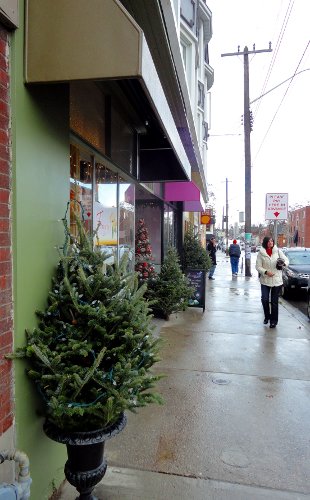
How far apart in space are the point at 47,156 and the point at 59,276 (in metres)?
0.84

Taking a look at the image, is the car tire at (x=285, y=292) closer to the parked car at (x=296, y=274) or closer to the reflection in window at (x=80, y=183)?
the parked car at (x=296, y=274)

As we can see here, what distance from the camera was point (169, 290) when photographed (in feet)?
24.4

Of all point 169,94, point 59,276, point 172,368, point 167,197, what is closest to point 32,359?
point 59,276

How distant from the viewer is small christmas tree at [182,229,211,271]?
42.6ft

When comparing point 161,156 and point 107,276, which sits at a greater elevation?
point 161,156

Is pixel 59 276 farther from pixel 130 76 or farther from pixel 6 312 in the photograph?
pixel 130 76

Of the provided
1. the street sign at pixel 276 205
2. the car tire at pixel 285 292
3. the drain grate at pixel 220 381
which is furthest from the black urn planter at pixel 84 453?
the street sign at pixel 276 205

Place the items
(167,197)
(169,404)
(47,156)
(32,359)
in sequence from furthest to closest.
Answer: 1. (167,197)
2. (169,404)
3. (47,156)
4. (32,359)

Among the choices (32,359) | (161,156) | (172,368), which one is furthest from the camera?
(161,156)

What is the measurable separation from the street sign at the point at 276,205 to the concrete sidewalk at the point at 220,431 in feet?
21.7

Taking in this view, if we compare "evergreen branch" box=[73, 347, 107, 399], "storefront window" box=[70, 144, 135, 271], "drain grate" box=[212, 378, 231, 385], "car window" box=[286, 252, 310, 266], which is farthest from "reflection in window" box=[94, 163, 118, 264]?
"car window" box=[286, 252, 310, 266]

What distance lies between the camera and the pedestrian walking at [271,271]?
7168mm

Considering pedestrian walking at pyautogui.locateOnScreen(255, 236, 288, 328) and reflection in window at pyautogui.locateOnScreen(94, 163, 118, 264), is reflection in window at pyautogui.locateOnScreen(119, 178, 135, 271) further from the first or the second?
pedestrian walking at pyautogui.locateOnScreen(255, 236, 288, 328)

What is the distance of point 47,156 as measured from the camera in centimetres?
260
